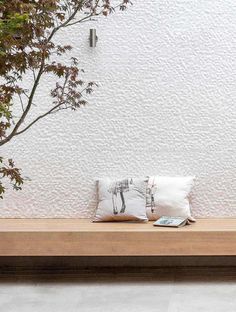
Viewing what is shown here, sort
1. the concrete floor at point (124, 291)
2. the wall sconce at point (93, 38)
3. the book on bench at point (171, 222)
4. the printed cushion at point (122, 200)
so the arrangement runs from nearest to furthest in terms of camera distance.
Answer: the concrete floor at point (124, 291), the book on bench at point (171, 222), the printed cushion at point (122, 200), the wall sconce at point (93, 38)

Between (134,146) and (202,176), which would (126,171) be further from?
(202,176)

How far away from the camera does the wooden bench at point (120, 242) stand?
4820 mm

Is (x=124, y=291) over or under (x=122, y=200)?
under

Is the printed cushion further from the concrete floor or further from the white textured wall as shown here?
the concrete floor

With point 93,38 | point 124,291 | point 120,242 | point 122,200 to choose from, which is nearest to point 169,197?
point 122,200

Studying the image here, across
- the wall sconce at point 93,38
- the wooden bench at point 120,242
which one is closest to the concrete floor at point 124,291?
the wooden bench at point 120,242

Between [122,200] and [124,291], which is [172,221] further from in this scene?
[124,291]

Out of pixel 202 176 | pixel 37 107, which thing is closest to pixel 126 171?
pixel 202 176

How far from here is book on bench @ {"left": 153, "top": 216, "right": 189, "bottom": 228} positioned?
197 inches

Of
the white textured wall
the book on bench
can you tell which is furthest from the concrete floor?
the white textured wall

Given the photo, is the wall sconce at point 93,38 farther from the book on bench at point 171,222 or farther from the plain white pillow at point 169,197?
the book on bench at point 171,222

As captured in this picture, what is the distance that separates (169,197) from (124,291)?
1062 millimetres

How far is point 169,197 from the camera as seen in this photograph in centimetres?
530

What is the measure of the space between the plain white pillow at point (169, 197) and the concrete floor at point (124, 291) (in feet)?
1.83
